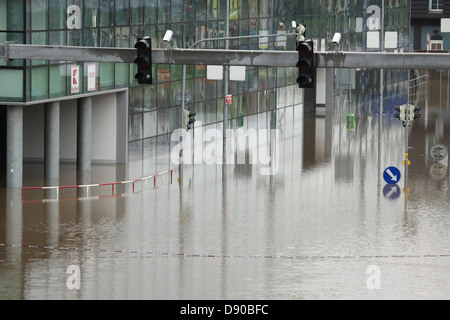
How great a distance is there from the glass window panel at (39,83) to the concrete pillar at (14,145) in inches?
33.9

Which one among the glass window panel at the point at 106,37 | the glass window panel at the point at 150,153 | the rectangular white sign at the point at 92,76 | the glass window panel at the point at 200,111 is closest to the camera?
the rectangular white sign at the point at 92,76

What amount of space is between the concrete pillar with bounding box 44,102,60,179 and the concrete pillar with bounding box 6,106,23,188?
221 centimetres

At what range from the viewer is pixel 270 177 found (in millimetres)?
50375

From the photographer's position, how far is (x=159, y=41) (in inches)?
2259

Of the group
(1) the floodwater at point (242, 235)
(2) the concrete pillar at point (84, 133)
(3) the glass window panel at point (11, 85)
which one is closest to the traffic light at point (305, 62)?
(1) the floodwater at point (242, 235)

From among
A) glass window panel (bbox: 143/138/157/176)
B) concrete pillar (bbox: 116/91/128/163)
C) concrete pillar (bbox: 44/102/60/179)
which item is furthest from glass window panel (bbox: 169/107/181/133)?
concrete pillar (bbox: 44/102/60/179)

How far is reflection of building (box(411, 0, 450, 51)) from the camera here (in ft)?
430

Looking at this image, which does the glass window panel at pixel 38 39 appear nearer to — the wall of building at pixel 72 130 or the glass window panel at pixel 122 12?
Answer: the glass window panel at pixel 122 12

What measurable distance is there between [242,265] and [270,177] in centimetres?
1911

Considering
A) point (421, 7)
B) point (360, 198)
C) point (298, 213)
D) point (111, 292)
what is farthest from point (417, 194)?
point (421, 7)

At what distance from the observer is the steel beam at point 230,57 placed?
95.4ft
